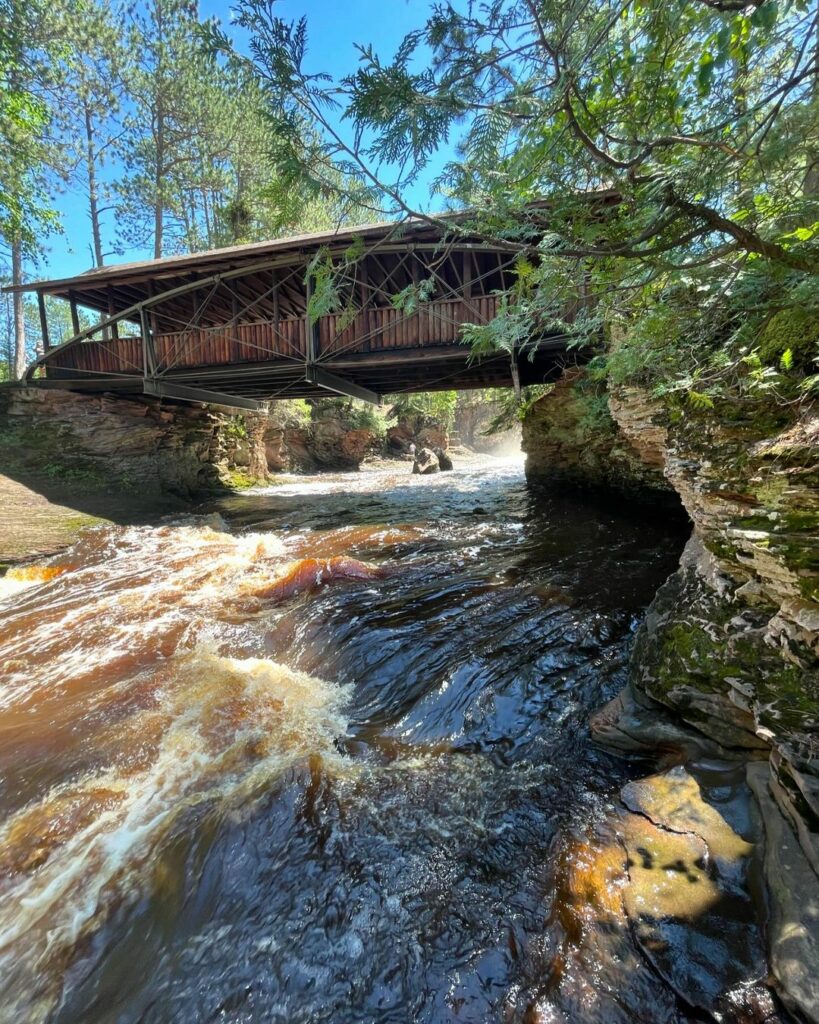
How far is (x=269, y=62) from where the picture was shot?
1.92 metres

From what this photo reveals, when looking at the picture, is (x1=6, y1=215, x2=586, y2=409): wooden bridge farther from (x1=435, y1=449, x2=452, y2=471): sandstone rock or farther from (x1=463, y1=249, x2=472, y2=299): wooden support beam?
(x1=435, y1=449, x2=452, y2=471): sandstone rock

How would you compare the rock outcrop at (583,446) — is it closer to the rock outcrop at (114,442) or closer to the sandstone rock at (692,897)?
the sandstone rock at (692,897)

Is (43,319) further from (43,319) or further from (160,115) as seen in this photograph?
(160,115)

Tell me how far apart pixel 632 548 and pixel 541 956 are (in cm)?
550

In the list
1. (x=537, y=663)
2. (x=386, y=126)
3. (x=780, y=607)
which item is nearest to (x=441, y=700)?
(x=537, y=663)

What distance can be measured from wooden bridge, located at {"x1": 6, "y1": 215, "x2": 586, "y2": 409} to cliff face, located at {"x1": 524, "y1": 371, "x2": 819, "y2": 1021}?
5.95 m

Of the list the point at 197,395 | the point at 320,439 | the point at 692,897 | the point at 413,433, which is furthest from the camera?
the point at 413,433

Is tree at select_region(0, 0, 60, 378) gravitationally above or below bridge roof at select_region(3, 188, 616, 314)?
above

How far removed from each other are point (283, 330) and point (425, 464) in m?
10.1

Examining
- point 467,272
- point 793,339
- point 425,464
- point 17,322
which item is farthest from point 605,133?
point 17,322

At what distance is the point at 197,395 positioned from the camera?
12344 millimetres

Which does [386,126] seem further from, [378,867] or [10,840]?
[10,840]

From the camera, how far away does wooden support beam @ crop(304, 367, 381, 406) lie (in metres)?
9.68

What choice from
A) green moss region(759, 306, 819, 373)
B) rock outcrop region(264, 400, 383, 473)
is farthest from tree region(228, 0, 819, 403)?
rock outcrop region(264, 400, 383, 473)
